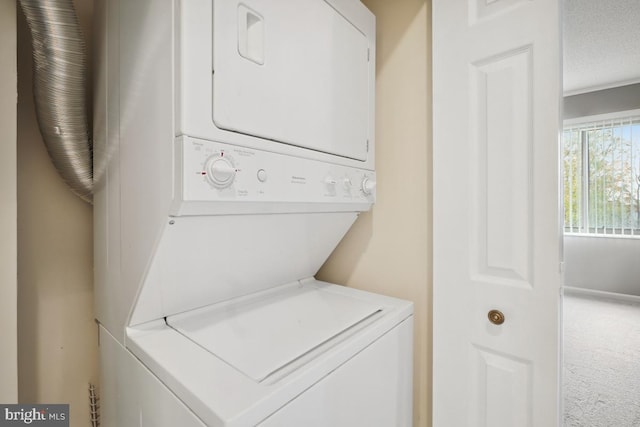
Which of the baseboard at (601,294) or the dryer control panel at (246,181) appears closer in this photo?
the dryer control panel at (246,181)

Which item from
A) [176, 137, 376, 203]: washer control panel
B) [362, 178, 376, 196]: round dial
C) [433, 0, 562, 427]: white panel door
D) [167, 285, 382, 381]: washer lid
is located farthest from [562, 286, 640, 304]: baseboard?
[176, 137, 376, 203]: washer control panel

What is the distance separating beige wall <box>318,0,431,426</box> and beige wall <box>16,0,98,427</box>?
1497mm

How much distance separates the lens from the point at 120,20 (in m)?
1.09

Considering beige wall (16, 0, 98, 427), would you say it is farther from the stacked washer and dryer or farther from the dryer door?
the dryer door

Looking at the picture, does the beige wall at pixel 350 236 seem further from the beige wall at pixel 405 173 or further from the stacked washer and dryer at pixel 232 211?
the stacked washer and dryer at pixel 232 211

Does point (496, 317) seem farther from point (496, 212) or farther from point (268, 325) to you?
point (268, 325)

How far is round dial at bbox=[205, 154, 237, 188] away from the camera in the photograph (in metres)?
0.83

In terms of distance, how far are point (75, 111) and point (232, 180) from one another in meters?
0.88

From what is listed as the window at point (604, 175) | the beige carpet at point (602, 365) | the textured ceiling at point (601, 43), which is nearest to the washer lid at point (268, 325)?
the beige carpet at point (602, 365)

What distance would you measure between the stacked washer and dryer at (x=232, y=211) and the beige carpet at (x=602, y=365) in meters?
2.27

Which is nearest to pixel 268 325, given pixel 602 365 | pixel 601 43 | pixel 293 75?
pixel 293 75

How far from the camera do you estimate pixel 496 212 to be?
1346 millimetres

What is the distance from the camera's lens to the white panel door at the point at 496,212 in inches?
48.0

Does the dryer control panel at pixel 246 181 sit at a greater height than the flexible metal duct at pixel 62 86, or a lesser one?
lesser
